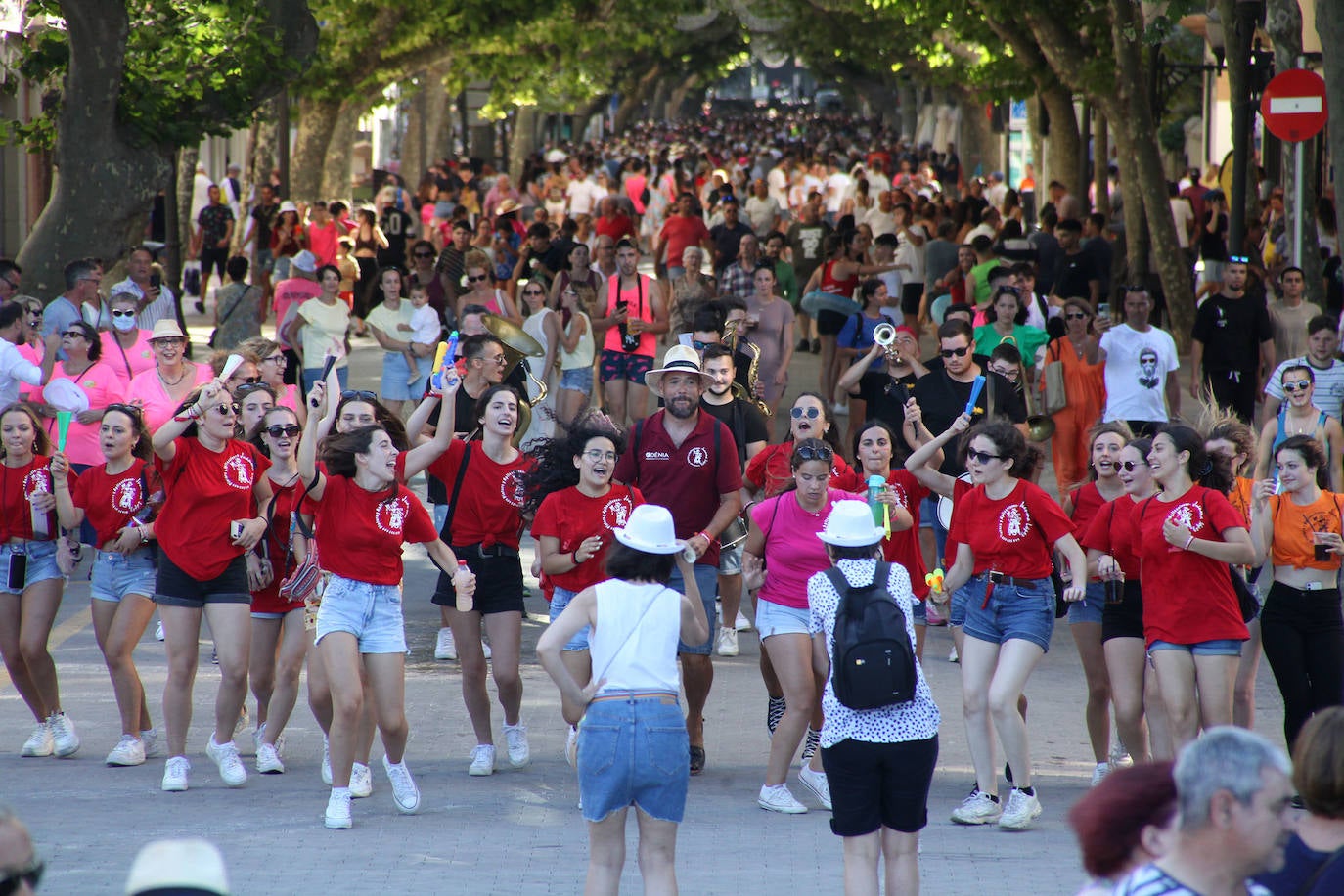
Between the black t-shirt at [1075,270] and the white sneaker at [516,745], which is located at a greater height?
the black t-shirt at [1075,270]

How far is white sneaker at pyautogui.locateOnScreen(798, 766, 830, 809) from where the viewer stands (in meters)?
7.59

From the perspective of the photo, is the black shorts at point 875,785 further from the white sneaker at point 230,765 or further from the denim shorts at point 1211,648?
the white sneaker at point 230,765

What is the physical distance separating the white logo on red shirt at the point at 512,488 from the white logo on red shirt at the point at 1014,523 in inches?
82.4

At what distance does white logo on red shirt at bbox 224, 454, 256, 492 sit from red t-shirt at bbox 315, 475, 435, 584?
0.59 meters

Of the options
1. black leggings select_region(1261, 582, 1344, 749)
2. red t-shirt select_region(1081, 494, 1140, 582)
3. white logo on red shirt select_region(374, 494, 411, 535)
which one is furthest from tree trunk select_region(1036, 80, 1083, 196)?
white logo on red shirt select_region(374, 494, 411, 535)

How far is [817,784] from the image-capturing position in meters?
7.63

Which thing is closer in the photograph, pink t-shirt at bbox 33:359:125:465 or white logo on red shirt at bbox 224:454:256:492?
white logo on red shirt at bbox 224:454:256:492

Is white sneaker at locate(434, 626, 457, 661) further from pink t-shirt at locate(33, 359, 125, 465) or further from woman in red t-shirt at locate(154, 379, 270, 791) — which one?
woman in red t-shirt at locate(154, 379, 270, 791)

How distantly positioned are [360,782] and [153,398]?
2649 millimetres

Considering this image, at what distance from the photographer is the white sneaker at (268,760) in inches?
313

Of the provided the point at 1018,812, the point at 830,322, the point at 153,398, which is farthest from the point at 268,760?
the point at 830,322

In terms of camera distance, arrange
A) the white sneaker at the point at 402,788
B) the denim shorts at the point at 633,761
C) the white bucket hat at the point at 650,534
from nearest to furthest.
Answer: the denim shorts at the point at 633,761 < the white bucket hat at the point at 650,534 < the white sneaker at the point at 402,788

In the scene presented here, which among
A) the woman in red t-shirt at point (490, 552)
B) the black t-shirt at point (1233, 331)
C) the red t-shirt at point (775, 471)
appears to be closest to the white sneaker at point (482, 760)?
the woman in red t-shirt at point (490, 552)

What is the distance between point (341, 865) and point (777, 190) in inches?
1150
